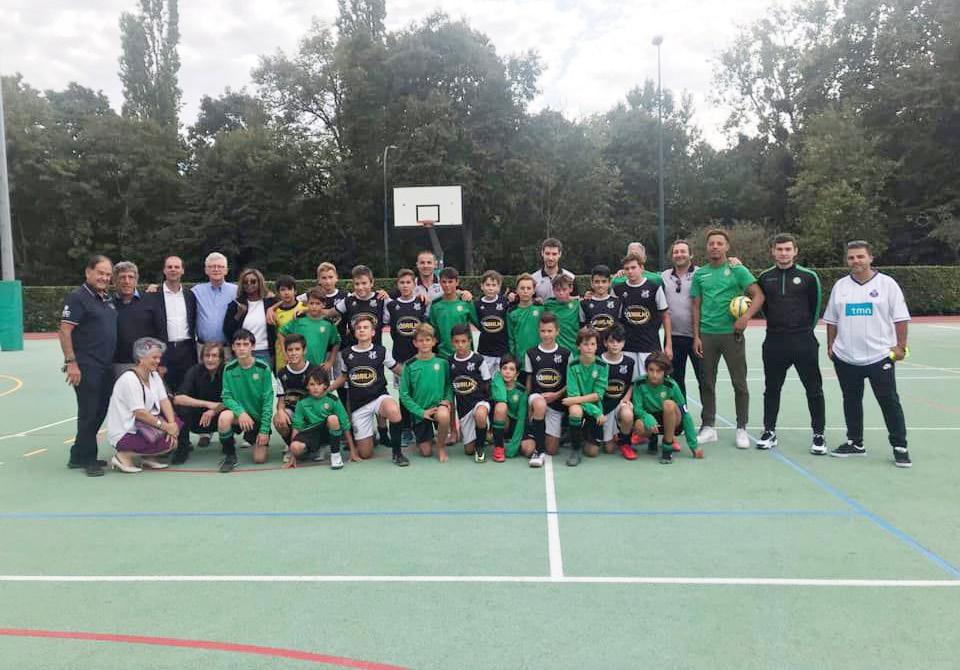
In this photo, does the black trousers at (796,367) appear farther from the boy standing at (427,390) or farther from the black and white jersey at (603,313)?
the boy standing at (427,390)

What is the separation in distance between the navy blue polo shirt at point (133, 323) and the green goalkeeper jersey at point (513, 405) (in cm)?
278

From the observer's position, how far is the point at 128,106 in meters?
39.6

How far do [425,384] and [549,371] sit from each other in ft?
3.35

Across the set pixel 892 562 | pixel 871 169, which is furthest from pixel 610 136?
pixel 892 562

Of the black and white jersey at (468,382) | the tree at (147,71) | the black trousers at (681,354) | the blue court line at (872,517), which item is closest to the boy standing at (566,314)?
the black and white jersey at (468,382)

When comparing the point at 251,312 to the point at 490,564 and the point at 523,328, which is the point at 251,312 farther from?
the point at 490,564

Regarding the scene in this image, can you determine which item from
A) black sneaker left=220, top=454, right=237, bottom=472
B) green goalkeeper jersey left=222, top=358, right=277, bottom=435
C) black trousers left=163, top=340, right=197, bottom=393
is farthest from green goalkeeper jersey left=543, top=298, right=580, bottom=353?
black trousers left=163, top=340, right=197, bottom=393

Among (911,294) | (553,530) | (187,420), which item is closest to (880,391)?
(553,530)

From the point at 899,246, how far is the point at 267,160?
2905 centimetres

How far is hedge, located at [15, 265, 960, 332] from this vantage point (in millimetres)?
22594

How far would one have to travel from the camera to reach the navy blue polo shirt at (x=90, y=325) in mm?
5387

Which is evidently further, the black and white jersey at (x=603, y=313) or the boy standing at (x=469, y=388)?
the black and white jersey at (x=603, y=313)

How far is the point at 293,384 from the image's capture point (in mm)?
5914

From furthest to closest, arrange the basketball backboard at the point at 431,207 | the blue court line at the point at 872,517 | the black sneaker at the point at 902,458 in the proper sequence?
1. the basketball backboard at the point at 431,207
2. the black sneaker at the point at 902,458
3. the blue court line at the point at 872,517
